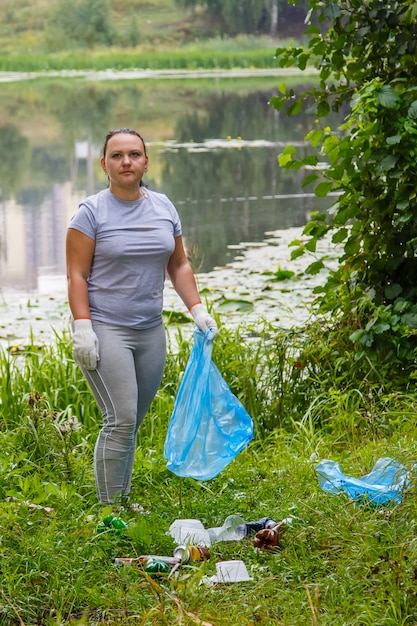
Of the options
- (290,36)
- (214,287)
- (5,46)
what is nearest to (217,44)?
(290,36)

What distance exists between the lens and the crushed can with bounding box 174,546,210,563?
3350mm

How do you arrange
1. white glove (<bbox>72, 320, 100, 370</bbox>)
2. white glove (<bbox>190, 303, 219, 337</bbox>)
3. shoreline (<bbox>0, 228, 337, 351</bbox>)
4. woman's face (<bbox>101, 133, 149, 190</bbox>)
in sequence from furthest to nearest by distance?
shoreline (<bbox>0, 228, 337, 351</bbox>) < white glove (<bbox>190, 303, 219, 337</bbox>) < woman's face (<bbox>101, 133, 149, 190</bbox>) < white glove (<bbox>72, 320, 100, 370</bbox>)

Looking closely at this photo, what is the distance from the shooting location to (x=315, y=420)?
16.6 ft

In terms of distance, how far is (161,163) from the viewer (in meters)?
15.5

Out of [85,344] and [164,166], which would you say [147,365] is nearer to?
[85,344]

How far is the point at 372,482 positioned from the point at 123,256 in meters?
1.18

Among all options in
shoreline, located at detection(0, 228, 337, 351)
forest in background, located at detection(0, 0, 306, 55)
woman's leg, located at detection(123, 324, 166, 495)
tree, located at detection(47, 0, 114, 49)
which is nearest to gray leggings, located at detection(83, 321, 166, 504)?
woman's leg, located at detection(123, 324, 166, 495)

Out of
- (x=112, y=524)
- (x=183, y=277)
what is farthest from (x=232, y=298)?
(x=112, y=524)

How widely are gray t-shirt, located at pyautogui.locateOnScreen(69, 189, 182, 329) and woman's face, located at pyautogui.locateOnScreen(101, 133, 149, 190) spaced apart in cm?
9

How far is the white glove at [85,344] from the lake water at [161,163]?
369 cm

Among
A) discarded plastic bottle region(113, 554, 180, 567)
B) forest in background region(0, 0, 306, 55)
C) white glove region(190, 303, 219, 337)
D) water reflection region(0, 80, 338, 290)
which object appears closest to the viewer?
discarded plastic bottle region(113, 554, 180, 567)

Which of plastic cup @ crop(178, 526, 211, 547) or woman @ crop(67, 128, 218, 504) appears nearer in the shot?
plastic cup @ crop(178, 526, 211, 547)

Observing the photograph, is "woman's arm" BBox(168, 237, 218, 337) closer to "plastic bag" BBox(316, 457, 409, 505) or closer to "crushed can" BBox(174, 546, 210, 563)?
"plastic bag" BBox(316, 457, 409, 505)

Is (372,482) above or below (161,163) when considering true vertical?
above
